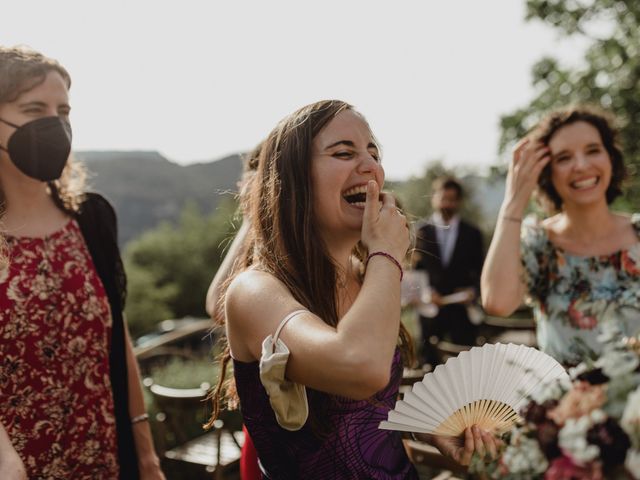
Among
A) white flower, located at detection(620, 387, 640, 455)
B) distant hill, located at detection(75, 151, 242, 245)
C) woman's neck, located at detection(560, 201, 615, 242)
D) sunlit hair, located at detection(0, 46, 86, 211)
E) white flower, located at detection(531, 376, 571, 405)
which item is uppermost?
sunlit hair, located at detection(0, 46, 86, 211)

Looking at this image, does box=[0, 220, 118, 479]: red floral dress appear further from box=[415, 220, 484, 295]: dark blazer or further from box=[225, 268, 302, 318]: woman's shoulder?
→ box=[415, 220, 484, 295]: dark blazer

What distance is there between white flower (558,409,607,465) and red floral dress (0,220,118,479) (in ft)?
5.10

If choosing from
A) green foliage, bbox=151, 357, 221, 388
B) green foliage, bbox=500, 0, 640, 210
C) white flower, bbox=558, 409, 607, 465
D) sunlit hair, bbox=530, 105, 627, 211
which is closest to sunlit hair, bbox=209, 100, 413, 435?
white flower, bbox=558, 409, 607, 465

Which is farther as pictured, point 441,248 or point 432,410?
point 441,248

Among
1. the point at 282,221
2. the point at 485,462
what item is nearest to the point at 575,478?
the point at 485,462

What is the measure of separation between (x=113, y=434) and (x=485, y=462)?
4.66ft

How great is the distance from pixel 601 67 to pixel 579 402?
1050cm

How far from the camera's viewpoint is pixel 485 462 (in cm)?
108

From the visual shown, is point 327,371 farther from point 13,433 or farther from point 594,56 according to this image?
point 594,56

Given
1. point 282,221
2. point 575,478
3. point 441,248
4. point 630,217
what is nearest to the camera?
point 575,478

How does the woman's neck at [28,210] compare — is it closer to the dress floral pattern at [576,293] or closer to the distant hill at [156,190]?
the dress floral pattern at [576,293]

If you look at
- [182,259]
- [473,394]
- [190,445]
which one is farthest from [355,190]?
[182,259]

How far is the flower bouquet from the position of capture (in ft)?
2.89

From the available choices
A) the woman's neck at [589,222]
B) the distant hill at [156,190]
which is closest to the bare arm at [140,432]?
the woman's neck at [589,222]
